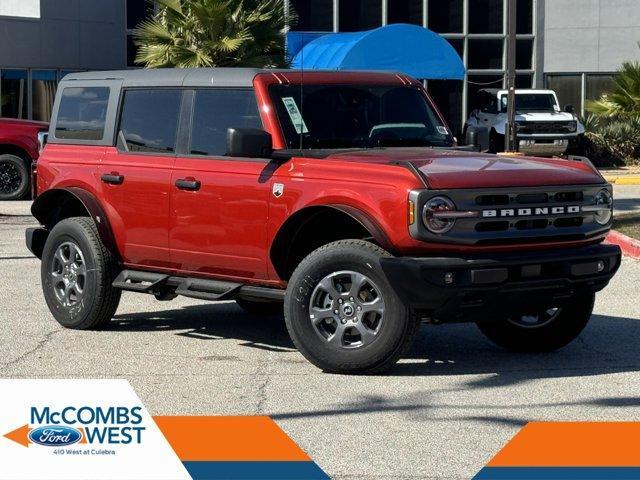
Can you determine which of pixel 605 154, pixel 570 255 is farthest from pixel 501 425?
pixel 605 154

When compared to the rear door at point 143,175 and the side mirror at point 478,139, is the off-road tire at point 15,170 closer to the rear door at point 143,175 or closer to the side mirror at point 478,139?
the rear door at point 143,175

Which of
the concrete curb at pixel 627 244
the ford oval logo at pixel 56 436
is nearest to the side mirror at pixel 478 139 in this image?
the ford oval logo at pixel 56 436

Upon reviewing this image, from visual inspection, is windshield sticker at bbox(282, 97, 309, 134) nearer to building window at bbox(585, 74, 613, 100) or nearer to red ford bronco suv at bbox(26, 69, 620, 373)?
red ford bronco suv at bbox(26, 69, 620, 373)

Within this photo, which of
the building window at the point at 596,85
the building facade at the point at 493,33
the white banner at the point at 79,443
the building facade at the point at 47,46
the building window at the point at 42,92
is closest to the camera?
the white banner at the point at 79,443

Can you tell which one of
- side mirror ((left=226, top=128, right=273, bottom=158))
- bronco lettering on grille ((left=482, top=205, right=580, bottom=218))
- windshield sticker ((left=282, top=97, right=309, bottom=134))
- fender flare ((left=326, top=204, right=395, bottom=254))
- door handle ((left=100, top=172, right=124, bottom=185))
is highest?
windshield sticker ((left=282, top=97, right=309, bottom=134))

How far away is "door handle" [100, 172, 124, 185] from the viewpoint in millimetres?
9898

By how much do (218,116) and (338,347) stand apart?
2054 millimetres

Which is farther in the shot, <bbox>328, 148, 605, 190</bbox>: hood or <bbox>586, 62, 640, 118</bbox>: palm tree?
<bbox>586, 62, 640, 118</bbox>: palm tree

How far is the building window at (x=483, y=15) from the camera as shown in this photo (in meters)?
38.6

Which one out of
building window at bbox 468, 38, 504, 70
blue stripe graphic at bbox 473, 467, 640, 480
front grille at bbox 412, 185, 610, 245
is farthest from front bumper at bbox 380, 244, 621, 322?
building window at bbox 468, 38, 504, 70

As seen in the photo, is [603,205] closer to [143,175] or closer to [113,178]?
[143,175]

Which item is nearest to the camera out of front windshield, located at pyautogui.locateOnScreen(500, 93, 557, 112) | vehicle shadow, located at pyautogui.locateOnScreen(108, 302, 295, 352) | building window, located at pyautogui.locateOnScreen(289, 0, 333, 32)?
vehicle shadow, located at pyautogui.locateOnScreen(108, 302, 295, 352)

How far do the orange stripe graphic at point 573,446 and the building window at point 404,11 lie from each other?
3158cm

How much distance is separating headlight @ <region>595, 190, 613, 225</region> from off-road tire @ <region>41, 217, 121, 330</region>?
11.6ft
